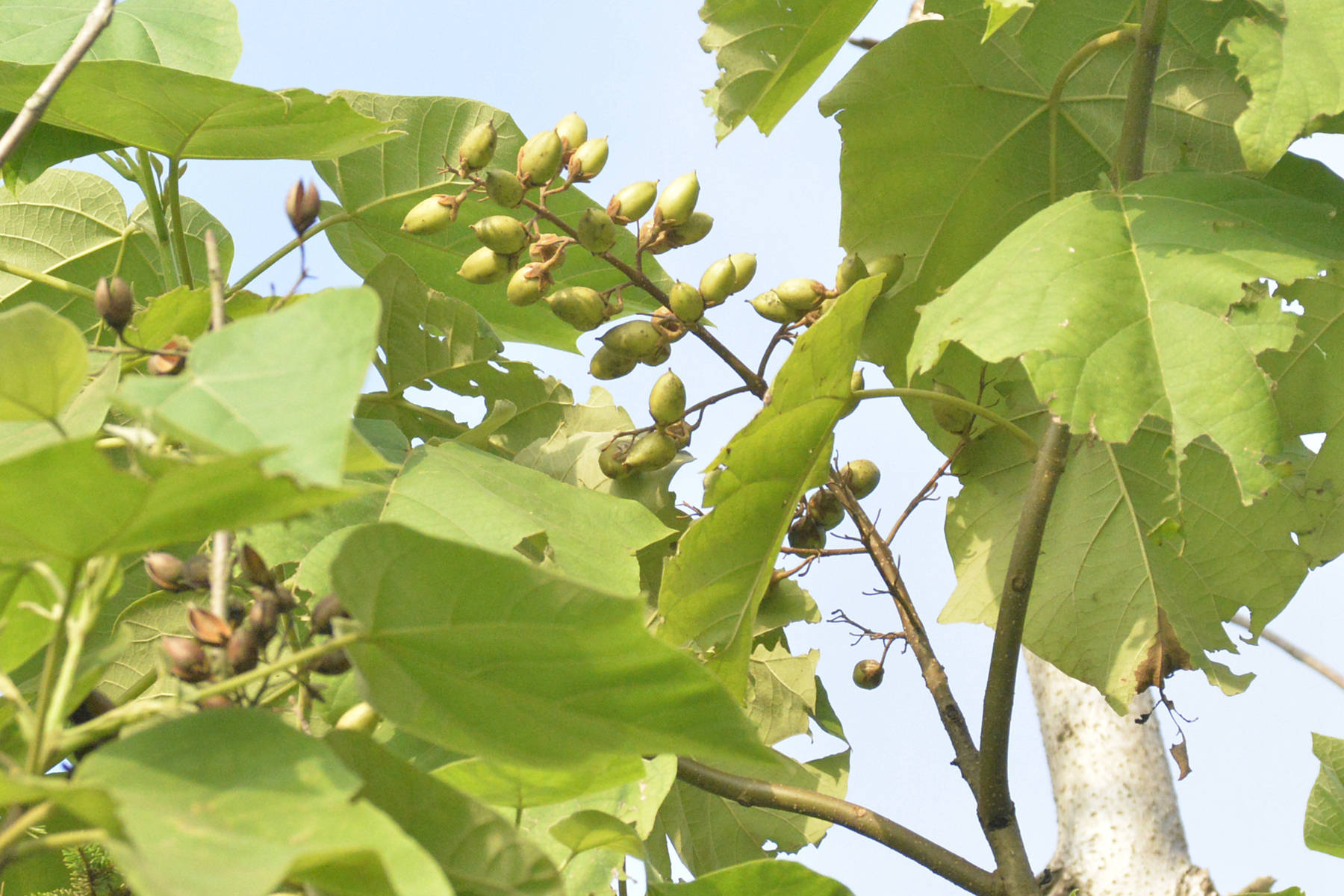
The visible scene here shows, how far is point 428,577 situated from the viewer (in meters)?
0.59

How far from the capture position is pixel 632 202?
1.38 m

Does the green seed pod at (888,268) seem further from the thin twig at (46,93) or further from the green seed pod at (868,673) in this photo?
the thin twig at (46,93)

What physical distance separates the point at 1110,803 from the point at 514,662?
137cm

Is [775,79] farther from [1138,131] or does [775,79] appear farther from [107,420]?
[107,420]

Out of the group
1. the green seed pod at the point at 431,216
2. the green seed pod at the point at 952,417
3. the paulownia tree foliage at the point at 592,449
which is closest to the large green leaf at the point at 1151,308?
the paulownia tree foliage at the point at 592,449

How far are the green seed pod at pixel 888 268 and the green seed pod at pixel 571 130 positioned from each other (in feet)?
1.29

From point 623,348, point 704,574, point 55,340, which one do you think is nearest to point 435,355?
point 623,348

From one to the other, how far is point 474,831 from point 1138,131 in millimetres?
899

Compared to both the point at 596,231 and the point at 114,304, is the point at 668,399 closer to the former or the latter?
the point at 596,231

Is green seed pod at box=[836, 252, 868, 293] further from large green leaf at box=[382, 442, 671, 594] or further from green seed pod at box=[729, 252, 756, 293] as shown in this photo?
large green leaf at box=[382, 442, 671, 594]

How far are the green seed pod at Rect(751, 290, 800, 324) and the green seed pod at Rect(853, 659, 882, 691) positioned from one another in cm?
52

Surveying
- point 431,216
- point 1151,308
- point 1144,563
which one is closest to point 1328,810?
point 1144,563

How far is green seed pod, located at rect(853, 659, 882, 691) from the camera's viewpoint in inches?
63.7

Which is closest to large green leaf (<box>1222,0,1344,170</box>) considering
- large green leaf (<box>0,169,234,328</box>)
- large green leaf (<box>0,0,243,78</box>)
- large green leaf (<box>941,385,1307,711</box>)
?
large green leaf (<box>941,385,1307,711</box>)
